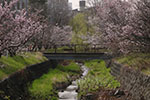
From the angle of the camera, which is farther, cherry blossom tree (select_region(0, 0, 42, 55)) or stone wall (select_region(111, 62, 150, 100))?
cherry blossom tree (select_region(0, 0, 42, 55))

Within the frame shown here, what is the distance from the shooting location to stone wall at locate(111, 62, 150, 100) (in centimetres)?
1396

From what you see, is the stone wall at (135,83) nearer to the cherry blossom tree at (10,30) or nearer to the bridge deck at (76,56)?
the cherry blossom tree at (10,30)

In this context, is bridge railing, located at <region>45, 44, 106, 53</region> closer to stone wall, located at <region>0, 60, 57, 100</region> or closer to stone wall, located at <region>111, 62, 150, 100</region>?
stone wall, located at <region>111, 62, 150, 100</region>

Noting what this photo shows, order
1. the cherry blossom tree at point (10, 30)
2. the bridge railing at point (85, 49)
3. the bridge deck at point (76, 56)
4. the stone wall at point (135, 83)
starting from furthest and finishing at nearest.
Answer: the bridge railing at point (85, 49)
the bridge deck at point (76, 56)
the cherry blossom tree at point (10, 30)
the stone wall at point (135, 83)

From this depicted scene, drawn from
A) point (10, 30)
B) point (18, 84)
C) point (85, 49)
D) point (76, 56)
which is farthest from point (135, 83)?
point (85, 49)

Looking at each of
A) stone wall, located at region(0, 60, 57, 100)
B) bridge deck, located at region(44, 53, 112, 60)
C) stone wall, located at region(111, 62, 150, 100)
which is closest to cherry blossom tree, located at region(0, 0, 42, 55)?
stone wall, located at region(0, 60, 57, 100)

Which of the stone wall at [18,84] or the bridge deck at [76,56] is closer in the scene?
the stone wall at [18,84]

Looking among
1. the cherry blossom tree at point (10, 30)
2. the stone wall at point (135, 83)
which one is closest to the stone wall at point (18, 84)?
the cherry blossom tree at point (10, 30)

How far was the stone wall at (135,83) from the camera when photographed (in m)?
14.0

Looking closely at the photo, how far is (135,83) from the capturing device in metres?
16.4

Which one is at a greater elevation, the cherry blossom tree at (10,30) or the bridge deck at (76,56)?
the cherry blossom tree at (10,30)

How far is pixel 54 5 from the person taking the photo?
67812mm

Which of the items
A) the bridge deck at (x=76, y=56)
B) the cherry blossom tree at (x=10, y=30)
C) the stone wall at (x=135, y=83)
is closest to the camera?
the stone wall at (x=135, y=83)

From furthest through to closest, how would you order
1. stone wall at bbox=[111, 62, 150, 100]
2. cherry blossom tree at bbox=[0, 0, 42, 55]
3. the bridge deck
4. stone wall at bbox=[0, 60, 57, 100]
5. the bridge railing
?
the bridge railing, the bridge deck, cherry blossom tree at bbox=[0, 0, 42, 55], stone wall at bbox=[0, 60, 57, 100], stone wall at bbox=[111, 62, 150, 100]
